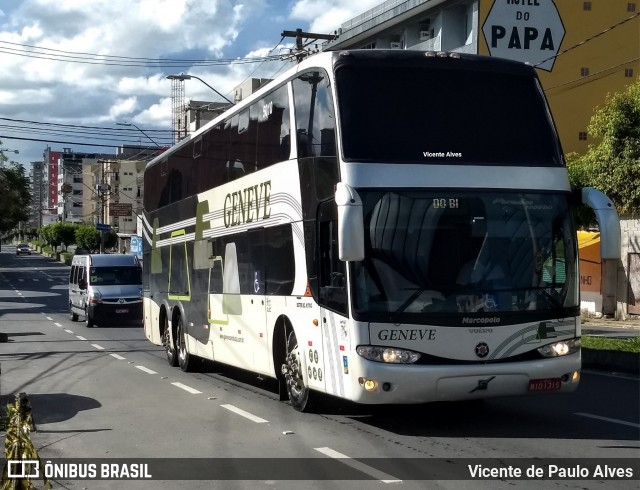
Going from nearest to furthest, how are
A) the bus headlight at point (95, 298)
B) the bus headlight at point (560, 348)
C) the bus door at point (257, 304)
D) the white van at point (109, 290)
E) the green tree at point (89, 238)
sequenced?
the bus headlight at point (560, 348) < the bus door at point (257, 304) < the bus headlight at point (95, 298) < the white van at point (109, 290) < the green tree at point (89, 238)

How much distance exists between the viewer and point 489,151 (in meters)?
10.4

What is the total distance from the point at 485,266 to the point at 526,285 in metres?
0.49

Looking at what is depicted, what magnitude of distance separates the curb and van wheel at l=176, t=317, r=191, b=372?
7.24m

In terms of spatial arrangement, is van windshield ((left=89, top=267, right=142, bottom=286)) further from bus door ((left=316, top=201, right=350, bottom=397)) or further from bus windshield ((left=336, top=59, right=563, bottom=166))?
bus windshield ((left=336, top=59, right=563, bottom=166))

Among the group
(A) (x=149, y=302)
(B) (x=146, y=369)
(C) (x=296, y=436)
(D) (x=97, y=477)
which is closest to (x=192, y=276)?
(B) (x=146, y=369)

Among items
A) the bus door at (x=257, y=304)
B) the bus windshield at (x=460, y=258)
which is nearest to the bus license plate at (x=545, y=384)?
the bus windshield at (x=460, y=258)

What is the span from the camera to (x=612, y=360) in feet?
56.0

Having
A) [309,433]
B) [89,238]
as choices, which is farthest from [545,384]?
[89,238]

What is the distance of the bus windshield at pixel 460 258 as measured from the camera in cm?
979

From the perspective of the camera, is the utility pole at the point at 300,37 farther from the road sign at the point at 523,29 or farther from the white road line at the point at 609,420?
the white road line at the point at 609,420

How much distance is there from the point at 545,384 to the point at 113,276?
80.5 ft

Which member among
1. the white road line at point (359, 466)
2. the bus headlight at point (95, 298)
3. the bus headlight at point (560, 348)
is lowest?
the white road line at point (359, 466)

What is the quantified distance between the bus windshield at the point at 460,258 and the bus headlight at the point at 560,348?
32 centimetres

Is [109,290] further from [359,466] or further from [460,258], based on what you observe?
[359,466]
